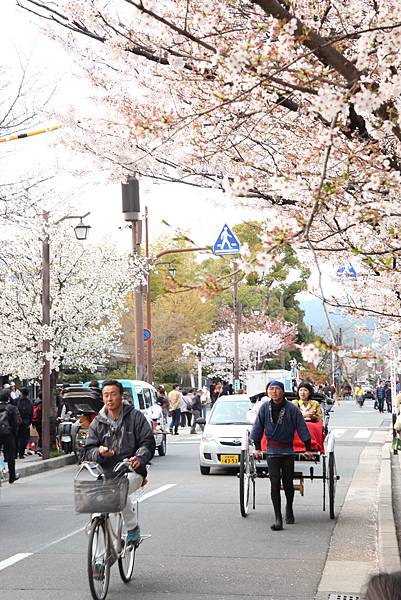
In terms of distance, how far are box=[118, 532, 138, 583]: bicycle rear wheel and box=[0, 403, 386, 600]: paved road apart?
9 centimetres

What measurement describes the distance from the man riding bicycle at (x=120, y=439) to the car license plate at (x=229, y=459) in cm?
1017

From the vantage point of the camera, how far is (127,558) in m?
8.72

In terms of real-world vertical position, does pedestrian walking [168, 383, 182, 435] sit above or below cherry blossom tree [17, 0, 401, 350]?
below

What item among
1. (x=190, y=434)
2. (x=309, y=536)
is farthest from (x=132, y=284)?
(x=309, y=536)

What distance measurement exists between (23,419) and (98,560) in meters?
14.7

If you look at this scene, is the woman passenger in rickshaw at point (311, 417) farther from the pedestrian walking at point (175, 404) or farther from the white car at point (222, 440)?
the pedestrian walking at point (175, 404)

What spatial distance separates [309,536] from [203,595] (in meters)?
3.39

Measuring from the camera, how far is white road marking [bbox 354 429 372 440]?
108 ft

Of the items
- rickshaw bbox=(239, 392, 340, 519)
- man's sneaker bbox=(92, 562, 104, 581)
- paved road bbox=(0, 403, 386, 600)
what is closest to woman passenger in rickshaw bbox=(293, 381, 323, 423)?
rickshaw bbox=(239, 392, 340, 519)

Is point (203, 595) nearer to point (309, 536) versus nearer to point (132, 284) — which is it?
point (309, 536)

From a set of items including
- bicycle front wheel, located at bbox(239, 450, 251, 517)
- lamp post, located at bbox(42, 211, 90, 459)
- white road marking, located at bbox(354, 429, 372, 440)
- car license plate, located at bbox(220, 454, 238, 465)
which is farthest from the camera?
white road marking, located at bbox(354, 429, 372, 440)

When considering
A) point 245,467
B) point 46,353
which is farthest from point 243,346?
point 245,467

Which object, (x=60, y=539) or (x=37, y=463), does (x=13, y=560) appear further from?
(x=37, y=463)

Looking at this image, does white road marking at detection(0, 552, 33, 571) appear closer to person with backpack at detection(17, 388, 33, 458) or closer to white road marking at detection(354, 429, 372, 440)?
person with backpack at detection(17, 388, 33, 458)
